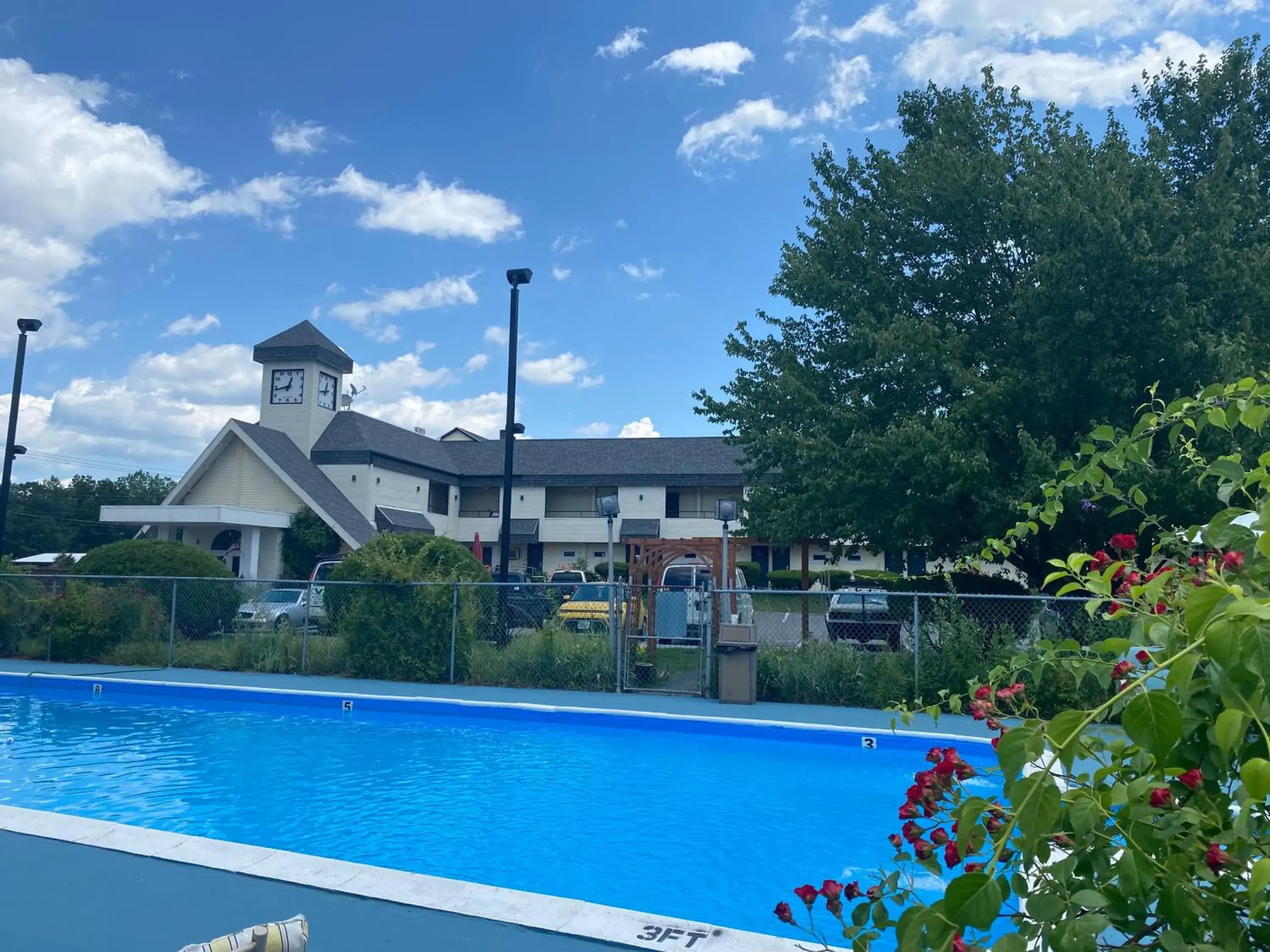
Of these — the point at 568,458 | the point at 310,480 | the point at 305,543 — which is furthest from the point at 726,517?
the point at 568,458

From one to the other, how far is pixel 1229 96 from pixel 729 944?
64.7 feet

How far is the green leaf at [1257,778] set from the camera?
47.7 inches

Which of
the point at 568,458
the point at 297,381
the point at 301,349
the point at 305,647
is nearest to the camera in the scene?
the point at 305,647

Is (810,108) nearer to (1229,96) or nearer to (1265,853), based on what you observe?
(1229,96)

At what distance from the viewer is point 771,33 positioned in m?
16.3

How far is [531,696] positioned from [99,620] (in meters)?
9.04

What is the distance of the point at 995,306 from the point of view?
692 inches

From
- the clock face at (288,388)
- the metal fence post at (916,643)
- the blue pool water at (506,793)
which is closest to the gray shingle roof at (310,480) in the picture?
the clock face at (288,388)

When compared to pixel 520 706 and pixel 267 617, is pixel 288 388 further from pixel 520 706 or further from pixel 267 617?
pixel 520 706

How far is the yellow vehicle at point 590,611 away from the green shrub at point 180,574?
6.51m

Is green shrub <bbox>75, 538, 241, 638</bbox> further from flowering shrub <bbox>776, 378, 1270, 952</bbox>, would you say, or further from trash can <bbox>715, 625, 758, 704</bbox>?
flowering shrub <bbox>776, 378, 1270, 952</bbox>

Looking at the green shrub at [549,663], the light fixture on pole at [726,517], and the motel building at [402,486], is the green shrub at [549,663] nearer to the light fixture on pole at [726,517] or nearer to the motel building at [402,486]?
the light fixture on pole at [726,517]

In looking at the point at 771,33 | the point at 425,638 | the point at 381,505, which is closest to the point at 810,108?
the point at 771,33

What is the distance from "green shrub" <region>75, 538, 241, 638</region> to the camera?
1798 cm
